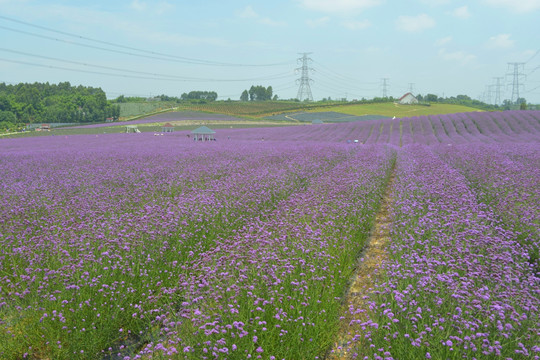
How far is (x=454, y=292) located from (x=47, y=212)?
6.57m

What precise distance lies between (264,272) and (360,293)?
4.89 ft

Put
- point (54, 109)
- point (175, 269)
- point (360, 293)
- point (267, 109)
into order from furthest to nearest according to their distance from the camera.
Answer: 1. point (267, 109)
2. point (54, 109)
3. point (175, 269)
4. point (360, 293)

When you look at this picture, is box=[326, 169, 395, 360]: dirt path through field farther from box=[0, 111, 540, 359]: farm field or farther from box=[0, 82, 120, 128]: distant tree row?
box=[0, 82, 120, 128]: distant tree row

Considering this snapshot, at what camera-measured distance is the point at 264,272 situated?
4004mm

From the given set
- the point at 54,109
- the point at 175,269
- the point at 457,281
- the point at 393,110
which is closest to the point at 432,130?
the point at 457,281

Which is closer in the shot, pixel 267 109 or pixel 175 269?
pixel 175 269

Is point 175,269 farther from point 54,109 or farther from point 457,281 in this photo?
point 54,109

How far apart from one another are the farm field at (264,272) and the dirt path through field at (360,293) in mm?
32

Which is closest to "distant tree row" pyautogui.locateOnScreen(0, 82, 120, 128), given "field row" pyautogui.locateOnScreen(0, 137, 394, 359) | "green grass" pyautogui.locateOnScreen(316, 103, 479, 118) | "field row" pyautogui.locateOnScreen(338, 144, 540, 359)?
"green grass" pyautogui.locateOnScreen(316, 103, 479, 118)

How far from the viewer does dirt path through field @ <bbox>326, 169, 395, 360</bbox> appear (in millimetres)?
3511

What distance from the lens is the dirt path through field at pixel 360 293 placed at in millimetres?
3511

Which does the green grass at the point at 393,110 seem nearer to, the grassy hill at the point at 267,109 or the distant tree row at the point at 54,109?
the grassy hill at the point at 267,109

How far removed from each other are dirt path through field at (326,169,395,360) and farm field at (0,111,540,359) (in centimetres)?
3

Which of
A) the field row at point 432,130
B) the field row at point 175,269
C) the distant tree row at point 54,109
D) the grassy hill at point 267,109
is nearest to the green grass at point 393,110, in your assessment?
the grassy hill at point 267,109
